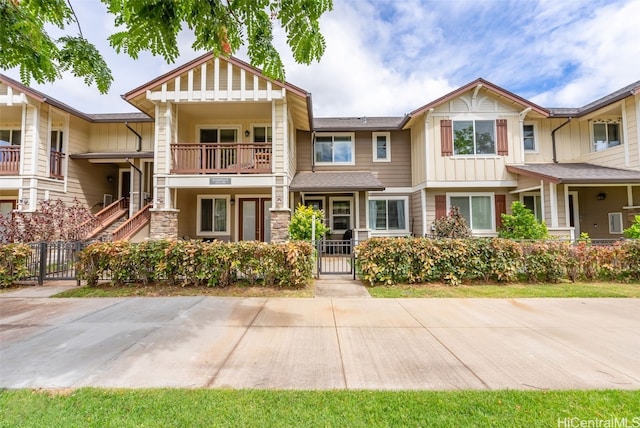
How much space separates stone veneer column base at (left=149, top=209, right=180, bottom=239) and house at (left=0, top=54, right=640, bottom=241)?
44 mm

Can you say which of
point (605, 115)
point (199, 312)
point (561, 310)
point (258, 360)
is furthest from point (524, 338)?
point (605, 115)

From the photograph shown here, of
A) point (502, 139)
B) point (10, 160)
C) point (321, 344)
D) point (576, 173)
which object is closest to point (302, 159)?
point (502, 139)

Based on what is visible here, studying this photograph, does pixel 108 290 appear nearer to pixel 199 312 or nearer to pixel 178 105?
pixel 199 312

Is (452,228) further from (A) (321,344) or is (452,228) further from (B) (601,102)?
(B) (601,102)

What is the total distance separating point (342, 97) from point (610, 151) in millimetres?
15033

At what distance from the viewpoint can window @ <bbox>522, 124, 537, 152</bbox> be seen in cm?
1469

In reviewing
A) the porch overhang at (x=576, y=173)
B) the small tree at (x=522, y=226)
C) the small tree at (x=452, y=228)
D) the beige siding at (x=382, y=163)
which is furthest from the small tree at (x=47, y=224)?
the porch overhang at (x=576, y=173)

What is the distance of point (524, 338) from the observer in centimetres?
447

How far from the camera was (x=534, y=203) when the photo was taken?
13594mm

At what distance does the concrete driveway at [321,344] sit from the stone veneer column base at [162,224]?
5088mm

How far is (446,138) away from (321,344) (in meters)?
12.4

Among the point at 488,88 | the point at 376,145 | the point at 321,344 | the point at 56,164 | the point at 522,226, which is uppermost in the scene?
the point at 488,88

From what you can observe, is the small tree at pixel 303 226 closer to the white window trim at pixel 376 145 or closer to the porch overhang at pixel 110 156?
the white window trim at pixel 376 145

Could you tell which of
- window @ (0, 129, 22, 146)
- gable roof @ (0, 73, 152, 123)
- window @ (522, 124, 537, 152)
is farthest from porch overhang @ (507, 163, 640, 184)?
window @ (0, 129, 22, 146)
